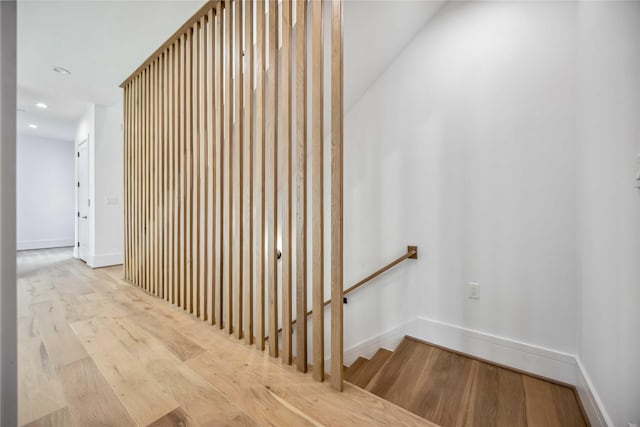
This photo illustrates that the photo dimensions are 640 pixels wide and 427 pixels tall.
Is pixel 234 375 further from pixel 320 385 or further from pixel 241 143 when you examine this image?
pixel 241 143

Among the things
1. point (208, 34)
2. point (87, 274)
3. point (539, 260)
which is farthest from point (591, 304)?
point (87, 274)

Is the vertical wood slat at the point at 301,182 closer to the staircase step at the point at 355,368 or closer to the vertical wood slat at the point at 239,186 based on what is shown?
the vertical wood slat at the point at 239,186

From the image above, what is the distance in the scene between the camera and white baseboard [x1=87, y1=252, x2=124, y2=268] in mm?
3896

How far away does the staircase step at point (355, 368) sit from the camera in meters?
2.28

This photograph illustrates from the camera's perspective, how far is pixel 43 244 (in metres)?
5.89

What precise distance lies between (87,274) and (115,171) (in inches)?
66.5

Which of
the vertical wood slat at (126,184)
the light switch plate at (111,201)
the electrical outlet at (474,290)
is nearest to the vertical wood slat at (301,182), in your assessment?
the electrical outlet at (474,290)

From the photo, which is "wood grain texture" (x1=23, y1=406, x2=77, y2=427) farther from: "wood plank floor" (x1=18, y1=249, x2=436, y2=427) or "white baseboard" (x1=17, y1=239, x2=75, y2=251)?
"white baseboard" (x1=17, y1=239, x2=75, y2=251)

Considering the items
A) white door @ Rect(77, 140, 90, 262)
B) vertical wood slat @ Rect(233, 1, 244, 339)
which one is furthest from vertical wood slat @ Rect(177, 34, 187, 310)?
white door @ Rect(77, 140, 90, 262)

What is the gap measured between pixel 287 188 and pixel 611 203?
157 cm

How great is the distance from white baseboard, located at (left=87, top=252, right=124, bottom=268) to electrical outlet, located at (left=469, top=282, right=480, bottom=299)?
16.2 ft

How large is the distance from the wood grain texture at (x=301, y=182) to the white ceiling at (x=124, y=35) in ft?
2.33

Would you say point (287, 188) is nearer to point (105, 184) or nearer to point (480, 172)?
point (480, 172)

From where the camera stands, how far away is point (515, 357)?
186 centimetres
